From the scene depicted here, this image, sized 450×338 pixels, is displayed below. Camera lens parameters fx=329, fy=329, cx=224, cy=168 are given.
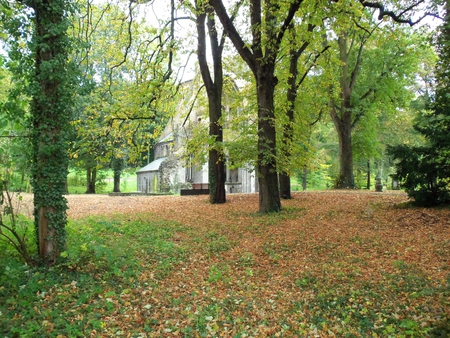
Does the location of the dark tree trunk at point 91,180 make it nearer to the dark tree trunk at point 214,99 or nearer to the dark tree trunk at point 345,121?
the dark tree trunk at point 214,99

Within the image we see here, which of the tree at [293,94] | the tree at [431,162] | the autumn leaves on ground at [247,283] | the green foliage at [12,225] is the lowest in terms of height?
the autumn leaves on ground at [247,283]

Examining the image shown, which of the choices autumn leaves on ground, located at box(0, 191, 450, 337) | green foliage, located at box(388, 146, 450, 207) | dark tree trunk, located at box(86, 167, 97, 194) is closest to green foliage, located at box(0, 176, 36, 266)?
autumn leaves on ground, located at box(0, 191, 450, 337)

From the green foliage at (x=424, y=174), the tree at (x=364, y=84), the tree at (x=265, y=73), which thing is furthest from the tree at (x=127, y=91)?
the tree at (x=364, y=84)

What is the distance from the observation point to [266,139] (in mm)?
10133

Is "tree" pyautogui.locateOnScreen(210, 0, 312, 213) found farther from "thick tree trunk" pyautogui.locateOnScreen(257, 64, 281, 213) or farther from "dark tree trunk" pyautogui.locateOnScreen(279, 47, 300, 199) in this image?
"dark tree trunk" pyautogui.locateOnScreen(279, 47, 300, 199)

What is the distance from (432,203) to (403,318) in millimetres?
6174

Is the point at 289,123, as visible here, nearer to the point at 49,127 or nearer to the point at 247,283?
the point at 247,283

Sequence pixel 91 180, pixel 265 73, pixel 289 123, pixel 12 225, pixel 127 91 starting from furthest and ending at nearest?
pixel 91 180
pixel 127 91
pixel 289 123
pixel 265 73
pixel 12 225

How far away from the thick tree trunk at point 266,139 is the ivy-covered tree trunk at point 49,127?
5926mm

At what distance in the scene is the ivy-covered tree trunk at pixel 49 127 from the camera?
5.39 meters

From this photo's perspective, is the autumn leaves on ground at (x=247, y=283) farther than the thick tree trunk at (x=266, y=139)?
No

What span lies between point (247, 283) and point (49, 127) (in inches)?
169

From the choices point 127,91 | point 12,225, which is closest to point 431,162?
point 12,225

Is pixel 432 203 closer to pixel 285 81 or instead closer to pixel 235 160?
pixel 235 160
